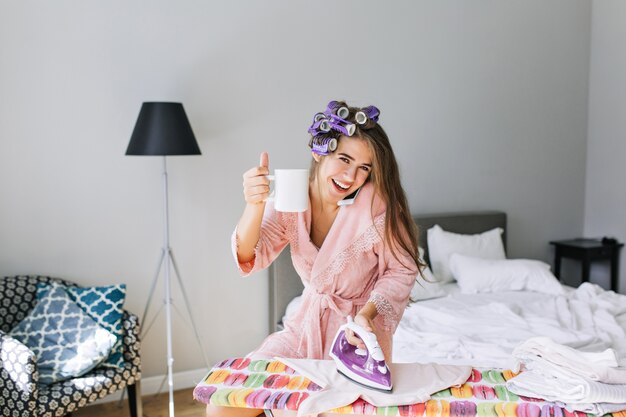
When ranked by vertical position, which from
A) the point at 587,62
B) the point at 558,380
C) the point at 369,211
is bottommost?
the point at 558,380

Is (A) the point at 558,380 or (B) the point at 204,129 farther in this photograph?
(B) the point at 204,129

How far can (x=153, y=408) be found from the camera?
3.26 metres

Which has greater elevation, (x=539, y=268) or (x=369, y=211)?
(x=369, y=211)

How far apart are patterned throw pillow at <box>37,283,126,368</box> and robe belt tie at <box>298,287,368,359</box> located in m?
1.25

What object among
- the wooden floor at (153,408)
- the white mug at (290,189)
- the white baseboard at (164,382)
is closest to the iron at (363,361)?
the white mug at (290,189)

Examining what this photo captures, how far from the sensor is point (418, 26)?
400 centimetres

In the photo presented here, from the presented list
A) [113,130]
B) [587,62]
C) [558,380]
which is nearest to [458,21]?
[587,62]

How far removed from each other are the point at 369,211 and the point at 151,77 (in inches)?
73.7

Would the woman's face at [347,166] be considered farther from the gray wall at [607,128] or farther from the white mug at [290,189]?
the gray wall at [607,128]

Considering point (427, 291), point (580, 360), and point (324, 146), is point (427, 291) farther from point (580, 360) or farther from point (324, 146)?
point (580, 360)

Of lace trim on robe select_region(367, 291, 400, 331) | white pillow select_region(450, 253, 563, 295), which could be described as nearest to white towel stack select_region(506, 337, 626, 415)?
lace trim on robe select_region(367, 291, 400, 331)

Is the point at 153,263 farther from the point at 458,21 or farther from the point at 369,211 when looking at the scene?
the point at 458,21

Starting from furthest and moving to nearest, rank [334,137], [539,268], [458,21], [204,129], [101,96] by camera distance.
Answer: [458,21], [539,268], [204,129], [101,96], [334,137]

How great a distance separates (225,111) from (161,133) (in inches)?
24.4
